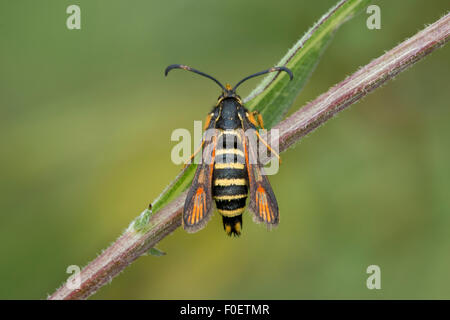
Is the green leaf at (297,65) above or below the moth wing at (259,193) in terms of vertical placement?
above

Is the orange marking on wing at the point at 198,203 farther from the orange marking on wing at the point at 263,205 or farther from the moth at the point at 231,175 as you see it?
the orange marking on wing at the point at 263,205

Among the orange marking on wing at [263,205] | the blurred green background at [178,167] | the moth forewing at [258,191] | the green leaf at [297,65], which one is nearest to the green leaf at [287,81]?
the green leaf at [297,65]

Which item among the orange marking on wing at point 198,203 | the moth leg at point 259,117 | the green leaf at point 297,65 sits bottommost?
the orange marking on wing at point 198,203

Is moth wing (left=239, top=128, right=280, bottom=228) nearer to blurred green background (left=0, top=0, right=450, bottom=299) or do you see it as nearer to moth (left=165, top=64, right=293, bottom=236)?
moth (left=165, top=64, right=293, bottom=236)

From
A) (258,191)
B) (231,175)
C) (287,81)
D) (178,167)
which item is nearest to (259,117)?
(287,81)

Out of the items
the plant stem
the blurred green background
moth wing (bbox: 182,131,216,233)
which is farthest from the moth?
the blurred green background

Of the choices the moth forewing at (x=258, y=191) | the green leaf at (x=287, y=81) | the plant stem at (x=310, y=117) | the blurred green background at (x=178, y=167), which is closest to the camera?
the plant stem at (x=310, y=117)
